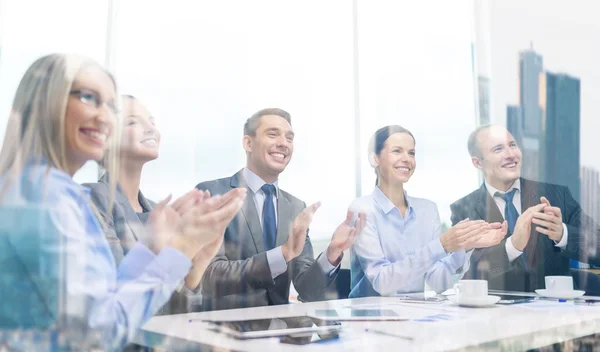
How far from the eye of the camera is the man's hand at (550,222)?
2543mm

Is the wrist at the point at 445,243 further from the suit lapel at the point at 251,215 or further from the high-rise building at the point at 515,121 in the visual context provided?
the high-rise building at the point at 515,121

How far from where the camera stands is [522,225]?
2.58 meters

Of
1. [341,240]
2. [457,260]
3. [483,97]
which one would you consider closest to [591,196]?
[483,97]

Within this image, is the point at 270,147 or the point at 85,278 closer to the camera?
the point at 85,278

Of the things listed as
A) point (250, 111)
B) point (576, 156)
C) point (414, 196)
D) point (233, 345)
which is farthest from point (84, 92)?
point (576, 156)

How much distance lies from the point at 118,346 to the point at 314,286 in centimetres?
119

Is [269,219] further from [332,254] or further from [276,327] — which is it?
[276,327]

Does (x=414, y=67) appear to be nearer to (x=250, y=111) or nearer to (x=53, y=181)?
(x=250, y=111)

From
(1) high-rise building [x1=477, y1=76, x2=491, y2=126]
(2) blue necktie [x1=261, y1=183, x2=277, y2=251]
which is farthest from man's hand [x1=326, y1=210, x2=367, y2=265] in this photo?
(1) high-rise building [x1=477, y1=76, x2=491, y2=126]

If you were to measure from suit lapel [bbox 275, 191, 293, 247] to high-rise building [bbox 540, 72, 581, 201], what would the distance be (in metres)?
1.45

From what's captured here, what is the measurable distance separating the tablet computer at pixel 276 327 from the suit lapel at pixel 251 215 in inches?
32.5

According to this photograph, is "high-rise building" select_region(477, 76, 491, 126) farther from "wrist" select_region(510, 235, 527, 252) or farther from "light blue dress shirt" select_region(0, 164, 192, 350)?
"light blue dress shirt" select_region(0, 164, 192, 350)

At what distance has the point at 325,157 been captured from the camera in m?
2.52

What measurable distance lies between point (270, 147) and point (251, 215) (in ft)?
1.03
